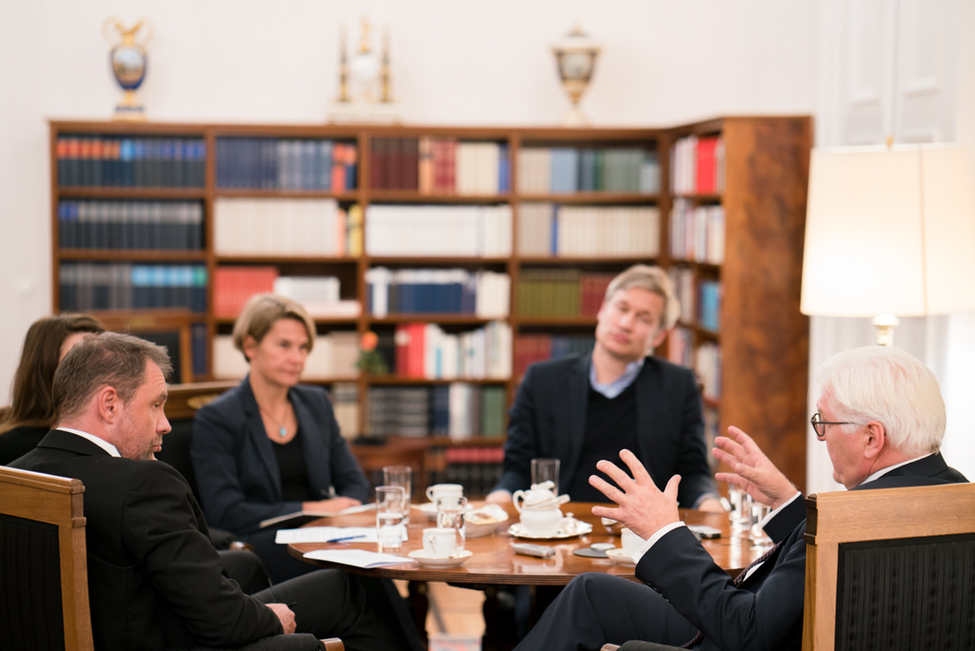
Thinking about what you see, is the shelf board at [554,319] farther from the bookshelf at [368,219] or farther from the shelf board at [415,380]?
the shelf board at [415,380]

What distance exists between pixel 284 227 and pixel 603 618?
12.8 feet

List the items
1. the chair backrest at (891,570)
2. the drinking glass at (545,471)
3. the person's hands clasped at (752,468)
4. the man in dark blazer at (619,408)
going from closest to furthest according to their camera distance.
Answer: the chair backrest at (891,570)
the person's hands clasped at (752,468)
the drinking glass at (545,471)
the man in dark blazer at (619,408)

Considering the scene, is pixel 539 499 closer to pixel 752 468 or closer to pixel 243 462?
pixel 752 468

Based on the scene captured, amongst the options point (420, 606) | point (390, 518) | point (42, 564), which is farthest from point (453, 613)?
point (42, 564)

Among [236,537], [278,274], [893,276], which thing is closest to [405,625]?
[236,537]

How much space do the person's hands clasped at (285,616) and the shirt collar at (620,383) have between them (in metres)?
1.52

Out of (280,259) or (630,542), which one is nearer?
(630,542)

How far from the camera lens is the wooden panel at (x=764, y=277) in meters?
4.88

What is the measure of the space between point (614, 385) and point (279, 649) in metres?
1.74

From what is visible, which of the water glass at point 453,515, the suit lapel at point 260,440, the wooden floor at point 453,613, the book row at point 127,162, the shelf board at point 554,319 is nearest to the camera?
the water glass at point 453,515

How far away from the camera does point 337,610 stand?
2.70 meters

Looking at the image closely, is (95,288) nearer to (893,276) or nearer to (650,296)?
(650,296)

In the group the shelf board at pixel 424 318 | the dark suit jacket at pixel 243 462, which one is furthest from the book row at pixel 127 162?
the dark suit jacket at pixel 243 462

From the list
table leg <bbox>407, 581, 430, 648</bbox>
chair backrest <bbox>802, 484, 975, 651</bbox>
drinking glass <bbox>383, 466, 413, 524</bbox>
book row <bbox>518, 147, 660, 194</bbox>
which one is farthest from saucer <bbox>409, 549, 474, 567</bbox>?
Result: book row <bbox>518, 147, 660, 194</bbox>
